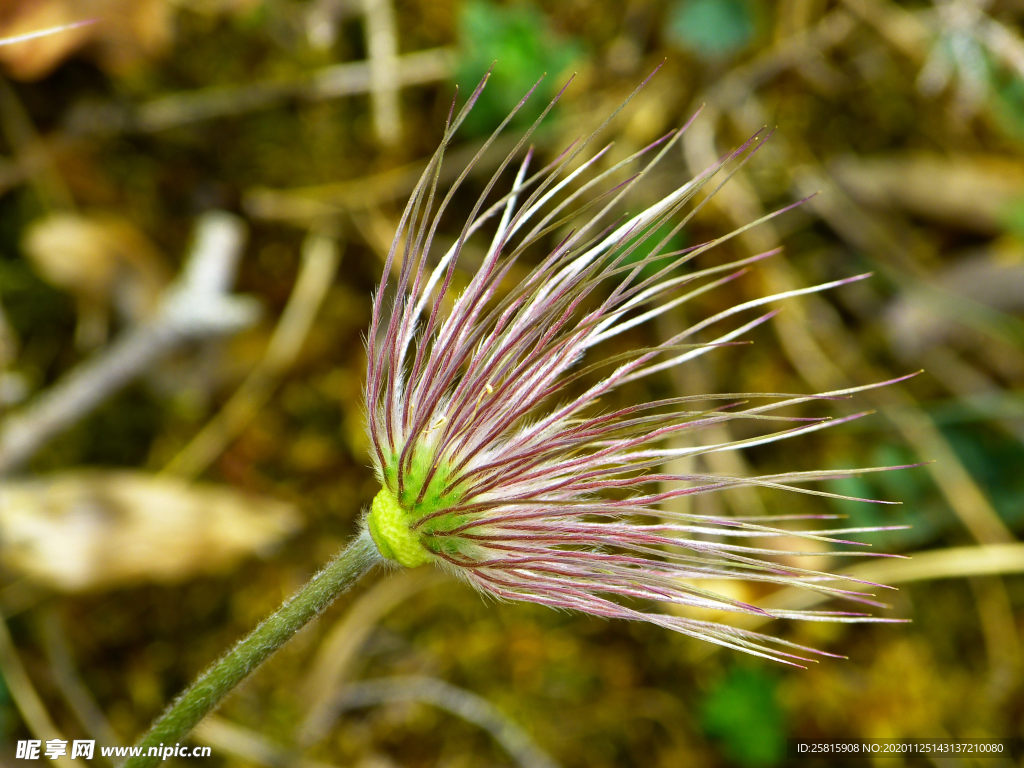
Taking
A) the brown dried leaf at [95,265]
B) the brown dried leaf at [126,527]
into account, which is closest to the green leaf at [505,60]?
the brown dried leaf at [95,265]

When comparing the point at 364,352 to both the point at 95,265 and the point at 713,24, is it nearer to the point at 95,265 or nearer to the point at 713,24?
the point at 95,265

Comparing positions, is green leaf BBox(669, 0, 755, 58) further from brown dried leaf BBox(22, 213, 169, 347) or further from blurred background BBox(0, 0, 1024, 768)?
brown dried leaf BBox(22, 213, 169, 347)

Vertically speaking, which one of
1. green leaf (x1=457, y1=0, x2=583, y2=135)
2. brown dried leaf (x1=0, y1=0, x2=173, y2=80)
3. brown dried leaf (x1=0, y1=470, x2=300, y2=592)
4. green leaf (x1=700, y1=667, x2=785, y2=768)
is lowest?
green leaf (x1=700, y1=667, x2=785, y2=768)

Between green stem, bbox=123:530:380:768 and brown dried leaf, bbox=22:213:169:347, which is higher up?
brown dried leaf, bbox=22:213:169:347

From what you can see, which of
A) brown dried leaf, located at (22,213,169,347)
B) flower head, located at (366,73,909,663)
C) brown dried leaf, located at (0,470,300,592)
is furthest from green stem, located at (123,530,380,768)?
brown dried leaf, located at (22,213,169,347)

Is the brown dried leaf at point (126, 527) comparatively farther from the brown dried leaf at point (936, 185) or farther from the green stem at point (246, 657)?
the brown dried leaf at point (936, 185)

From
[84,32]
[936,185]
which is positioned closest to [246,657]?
[84,32]
